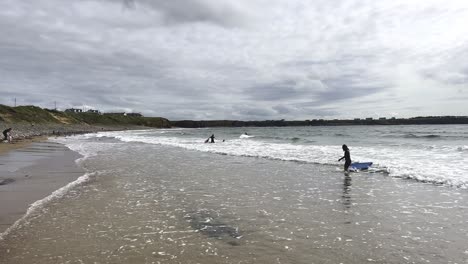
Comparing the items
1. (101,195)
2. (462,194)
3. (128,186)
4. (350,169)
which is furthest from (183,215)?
(350,169)

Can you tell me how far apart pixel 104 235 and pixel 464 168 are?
676 inches

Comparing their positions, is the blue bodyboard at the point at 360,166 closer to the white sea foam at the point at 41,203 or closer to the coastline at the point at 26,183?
the white sea foam at the point at 41,203

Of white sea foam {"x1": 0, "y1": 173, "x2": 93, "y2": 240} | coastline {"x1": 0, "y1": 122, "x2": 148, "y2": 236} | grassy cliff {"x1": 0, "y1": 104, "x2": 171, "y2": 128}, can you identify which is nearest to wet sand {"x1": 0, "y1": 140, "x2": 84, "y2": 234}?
coastline {"x1": 0, "y1": 122, "x2": 148, "y2": 236}

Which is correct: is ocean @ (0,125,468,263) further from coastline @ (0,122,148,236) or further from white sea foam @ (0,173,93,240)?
coastline @ (0,122,148,236)

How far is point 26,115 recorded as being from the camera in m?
98.5

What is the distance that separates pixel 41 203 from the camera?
33.8ft

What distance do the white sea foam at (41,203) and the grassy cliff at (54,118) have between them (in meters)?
82.4

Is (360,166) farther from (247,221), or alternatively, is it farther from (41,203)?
(41,203)

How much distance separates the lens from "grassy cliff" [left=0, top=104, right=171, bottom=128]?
92.3m

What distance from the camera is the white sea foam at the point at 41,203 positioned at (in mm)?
7910

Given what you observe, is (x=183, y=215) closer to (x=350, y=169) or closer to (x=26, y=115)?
(x=350, y=169)

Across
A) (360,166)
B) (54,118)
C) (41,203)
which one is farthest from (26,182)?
(54,118)

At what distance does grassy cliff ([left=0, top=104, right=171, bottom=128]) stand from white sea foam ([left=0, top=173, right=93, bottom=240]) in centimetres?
8239

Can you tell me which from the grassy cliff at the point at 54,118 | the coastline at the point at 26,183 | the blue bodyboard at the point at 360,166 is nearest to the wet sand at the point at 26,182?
the coastline at the point at 26,183
